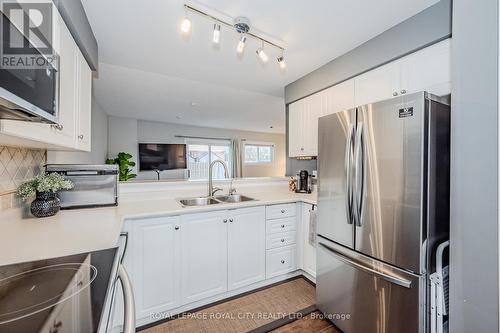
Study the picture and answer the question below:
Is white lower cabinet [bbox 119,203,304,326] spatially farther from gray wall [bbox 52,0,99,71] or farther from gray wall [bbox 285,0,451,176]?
gray wall [bbox 285,0,451,176]

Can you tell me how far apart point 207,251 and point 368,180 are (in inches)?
55.6

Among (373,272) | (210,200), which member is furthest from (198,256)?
(373,272)

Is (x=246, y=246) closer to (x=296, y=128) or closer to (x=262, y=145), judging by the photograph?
(x=296, y=128)

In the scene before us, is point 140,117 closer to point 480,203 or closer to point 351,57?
point 351,57

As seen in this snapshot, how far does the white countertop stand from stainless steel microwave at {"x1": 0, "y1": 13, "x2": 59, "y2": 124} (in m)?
0.58

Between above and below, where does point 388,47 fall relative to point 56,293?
above

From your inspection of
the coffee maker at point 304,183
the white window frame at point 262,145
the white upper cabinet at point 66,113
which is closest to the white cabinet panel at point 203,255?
the white upper cabinet at point 66,113

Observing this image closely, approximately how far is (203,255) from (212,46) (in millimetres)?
1864

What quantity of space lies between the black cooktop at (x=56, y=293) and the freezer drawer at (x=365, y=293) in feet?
4.73

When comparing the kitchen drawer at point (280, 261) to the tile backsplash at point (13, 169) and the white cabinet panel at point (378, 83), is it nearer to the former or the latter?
the white cabinet panel at point (378, 83)

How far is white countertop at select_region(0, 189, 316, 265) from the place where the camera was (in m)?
0.94

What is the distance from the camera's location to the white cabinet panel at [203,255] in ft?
5.84

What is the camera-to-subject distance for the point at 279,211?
223cm

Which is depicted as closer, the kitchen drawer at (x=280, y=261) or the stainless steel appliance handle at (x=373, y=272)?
the stainless steel appliance handle at (x=373, y=272)
